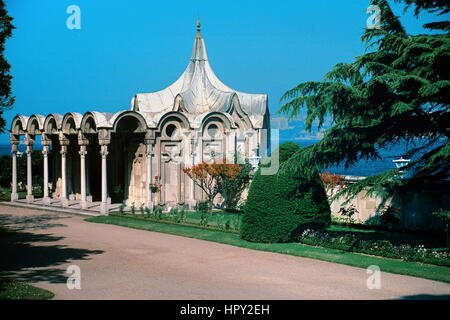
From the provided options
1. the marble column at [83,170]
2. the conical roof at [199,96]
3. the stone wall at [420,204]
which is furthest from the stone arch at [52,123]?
the stone wall at [420,204]

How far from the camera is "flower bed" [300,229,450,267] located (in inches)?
542

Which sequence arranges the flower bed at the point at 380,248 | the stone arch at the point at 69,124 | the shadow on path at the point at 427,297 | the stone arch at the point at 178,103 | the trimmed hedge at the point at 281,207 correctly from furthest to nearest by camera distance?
the stone arch at the point at 178,103, the stone arch at the point at 69,124, the trimmed hedge at the point at 281,207, the flower bed at the point at 380,248, the shadow on path at the point at 427,297

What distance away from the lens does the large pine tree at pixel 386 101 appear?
503 inches

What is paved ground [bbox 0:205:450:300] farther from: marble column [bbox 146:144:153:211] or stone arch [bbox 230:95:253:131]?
stone arch [bbox 230:95:253:131]

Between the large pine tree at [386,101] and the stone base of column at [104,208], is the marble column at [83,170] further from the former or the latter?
the large pine tree at [386,101]

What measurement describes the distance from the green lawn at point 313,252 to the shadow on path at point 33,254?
4127 millimetres

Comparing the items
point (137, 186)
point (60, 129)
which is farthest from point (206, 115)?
point (60, 129)

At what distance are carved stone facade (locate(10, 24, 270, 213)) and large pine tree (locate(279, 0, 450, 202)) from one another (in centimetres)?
1260

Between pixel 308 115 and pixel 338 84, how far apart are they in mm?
1211

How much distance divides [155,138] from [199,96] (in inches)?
260

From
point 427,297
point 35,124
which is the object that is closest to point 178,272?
point 427,297

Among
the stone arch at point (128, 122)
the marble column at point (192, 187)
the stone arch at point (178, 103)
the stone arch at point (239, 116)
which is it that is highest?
the stone arch at point (178, 103)

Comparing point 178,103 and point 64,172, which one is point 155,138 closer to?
point 178,103

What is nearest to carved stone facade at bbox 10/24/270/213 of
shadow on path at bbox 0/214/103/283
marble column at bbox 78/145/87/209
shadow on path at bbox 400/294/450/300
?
marble column at bbox 78/145/87/209
